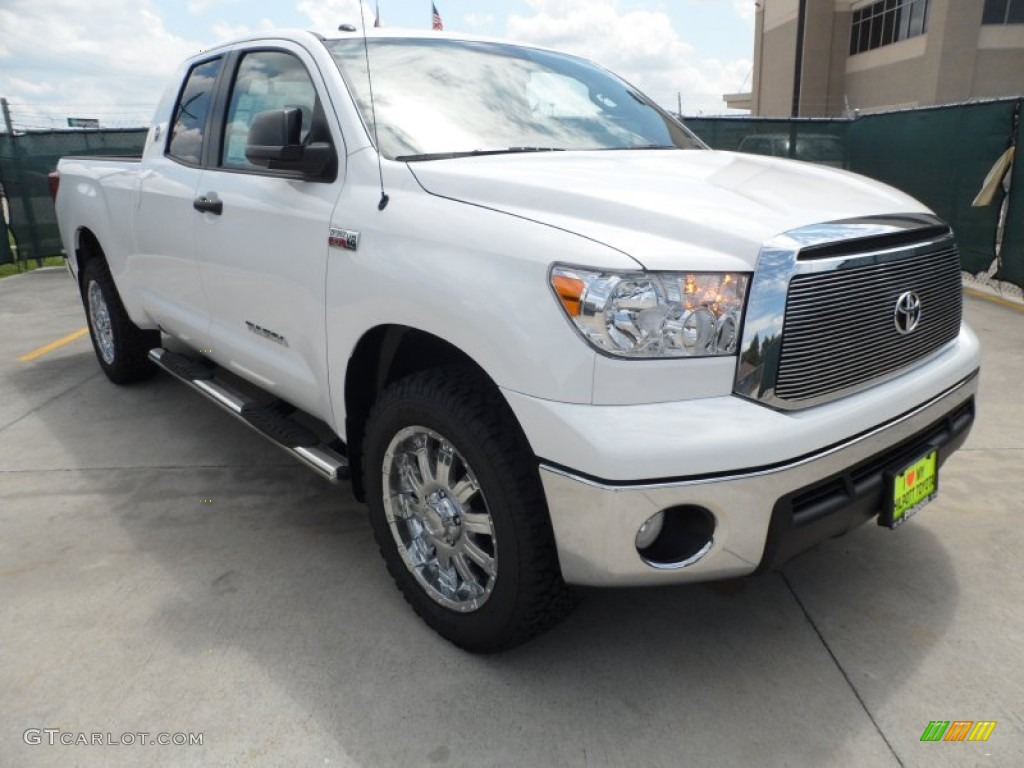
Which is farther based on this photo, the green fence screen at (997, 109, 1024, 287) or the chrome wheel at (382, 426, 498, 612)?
the green fence screen at (997, 109, 1024, 287)

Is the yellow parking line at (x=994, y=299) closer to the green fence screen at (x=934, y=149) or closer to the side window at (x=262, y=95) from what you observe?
the green fence screen at (x=934, y=149)

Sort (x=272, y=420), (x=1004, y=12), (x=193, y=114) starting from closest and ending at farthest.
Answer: (x=272, y=420)
(x=193, y=114)
(x=1004, y=12)

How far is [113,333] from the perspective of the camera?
5.12 metres

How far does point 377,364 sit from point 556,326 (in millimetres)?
980

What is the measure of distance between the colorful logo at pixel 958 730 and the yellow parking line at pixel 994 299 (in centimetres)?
617

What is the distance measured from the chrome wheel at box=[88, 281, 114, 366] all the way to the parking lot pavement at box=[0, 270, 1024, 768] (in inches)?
Answer: 69.2

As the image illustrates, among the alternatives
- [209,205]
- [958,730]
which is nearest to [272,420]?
[209,205]

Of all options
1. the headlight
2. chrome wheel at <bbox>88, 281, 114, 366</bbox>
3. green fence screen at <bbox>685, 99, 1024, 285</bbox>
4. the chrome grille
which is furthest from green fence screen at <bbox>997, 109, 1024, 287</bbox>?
chrome wheel at <bbox>88, 281, 114, 366</bbox>

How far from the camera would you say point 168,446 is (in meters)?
4.38

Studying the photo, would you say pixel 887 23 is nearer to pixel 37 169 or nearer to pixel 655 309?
pixel 37 169

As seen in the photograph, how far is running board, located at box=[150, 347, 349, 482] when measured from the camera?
298 cm

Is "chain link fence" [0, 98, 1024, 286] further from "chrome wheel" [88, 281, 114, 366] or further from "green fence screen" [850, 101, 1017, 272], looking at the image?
"chrome wheel" [88, 281, 114, 366]

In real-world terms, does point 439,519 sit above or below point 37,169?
below

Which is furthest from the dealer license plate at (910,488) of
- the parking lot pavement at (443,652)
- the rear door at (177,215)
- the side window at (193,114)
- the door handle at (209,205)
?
the side window at (193,114)
